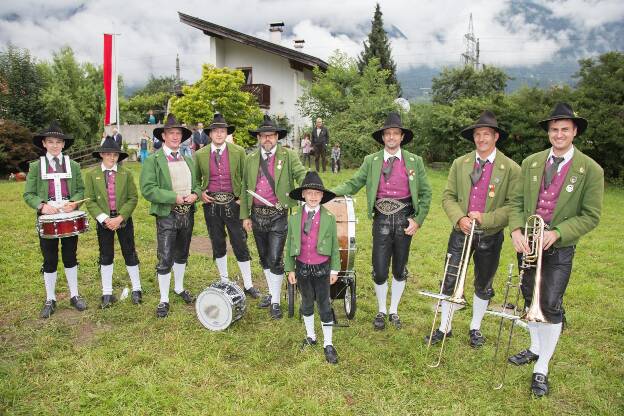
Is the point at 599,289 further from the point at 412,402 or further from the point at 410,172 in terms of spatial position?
the point at 412,402

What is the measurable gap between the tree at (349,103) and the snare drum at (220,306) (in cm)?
1524

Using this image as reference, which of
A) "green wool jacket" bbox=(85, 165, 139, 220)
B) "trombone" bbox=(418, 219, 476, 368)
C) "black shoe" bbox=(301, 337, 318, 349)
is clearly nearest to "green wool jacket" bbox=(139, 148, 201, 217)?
"green wool jacket" bbox=(85, 165, 139, 220)

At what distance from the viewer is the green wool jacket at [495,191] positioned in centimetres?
525

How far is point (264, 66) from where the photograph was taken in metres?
28.2

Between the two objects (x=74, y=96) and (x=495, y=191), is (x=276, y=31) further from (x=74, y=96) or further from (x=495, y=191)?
(x=495, y=191)

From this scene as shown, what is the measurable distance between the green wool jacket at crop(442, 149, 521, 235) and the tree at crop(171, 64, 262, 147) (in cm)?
1756

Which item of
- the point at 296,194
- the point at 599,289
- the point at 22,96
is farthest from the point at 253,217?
the point at 22,96

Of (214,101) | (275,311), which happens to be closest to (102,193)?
(275,311)

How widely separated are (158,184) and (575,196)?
4.93m

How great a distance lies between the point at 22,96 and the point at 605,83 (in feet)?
90.9

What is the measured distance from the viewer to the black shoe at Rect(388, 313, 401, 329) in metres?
6.21

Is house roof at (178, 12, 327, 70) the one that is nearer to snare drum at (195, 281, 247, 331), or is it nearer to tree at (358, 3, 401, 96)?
tree at (358, 3, 401, 96)

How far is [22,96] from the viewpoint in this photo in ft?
83.9

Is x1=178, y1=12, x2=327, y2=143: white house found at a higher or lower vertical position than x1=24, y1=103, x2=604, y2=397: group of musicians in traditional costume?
higher
